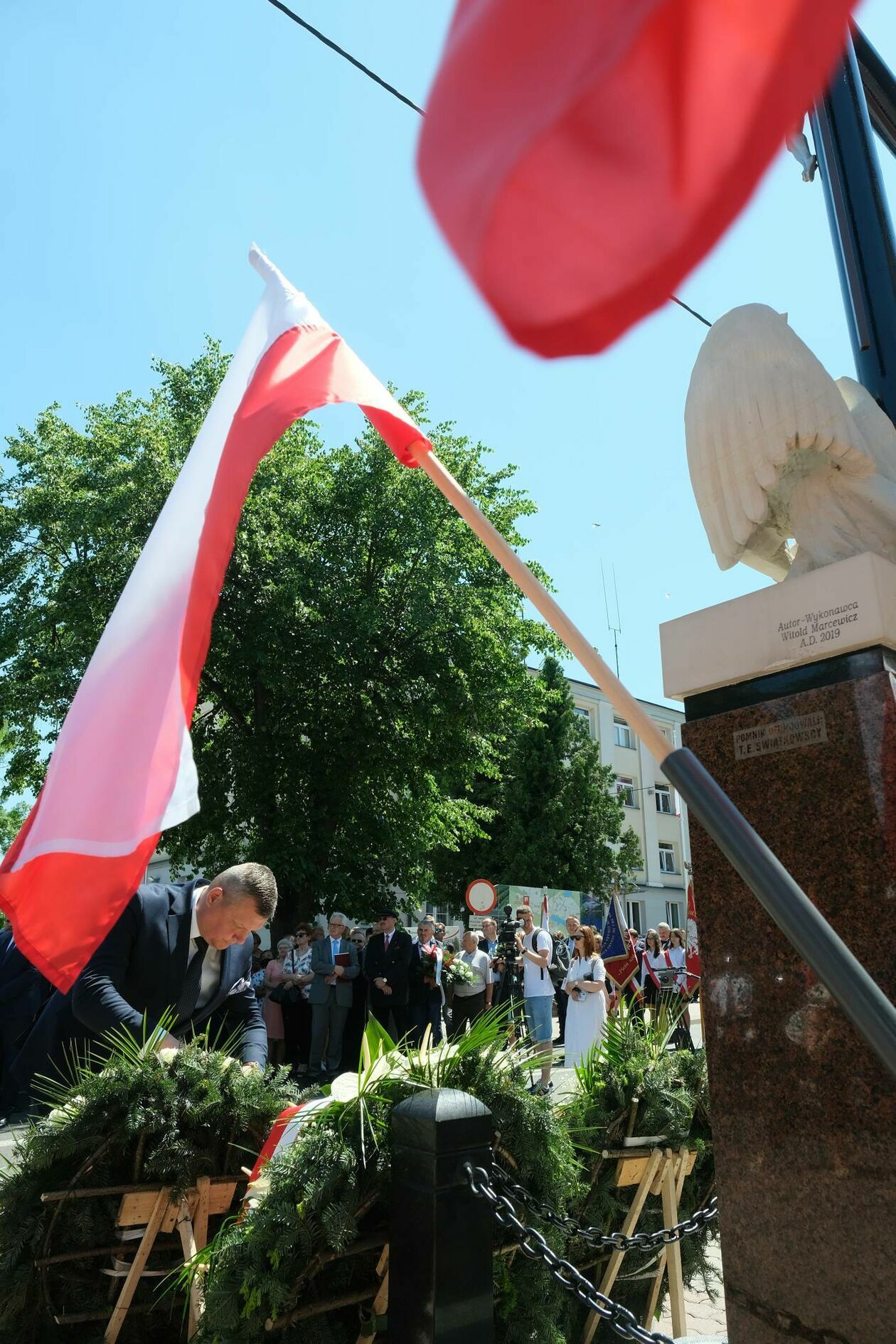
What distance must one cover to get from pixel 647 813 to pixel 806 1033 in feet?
152

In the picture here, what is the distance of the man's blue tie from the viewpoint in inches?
186

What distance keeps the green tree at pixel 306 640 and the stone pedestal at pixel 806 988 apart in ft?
57.8

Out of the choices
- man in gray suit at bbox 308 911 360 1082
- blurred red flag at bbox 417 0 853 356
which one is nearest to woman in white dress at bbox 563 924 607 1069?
man in gray suit at bbox 308 911 360 1082

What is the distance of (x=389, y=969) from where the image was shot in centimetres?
1277

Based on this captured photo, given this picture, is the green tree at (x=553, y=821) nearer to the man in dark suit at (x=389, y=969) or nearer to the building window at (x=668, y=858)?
the building window at (x=668, y=858)

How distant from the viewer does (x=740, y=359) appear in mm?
3645

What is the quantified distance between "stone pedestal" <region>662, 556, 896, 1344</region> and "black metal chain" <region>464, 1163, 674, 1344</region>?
466 mm

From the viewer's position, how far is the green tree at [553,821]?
41.5 meters

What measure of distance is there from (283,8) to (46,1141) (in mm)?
4914

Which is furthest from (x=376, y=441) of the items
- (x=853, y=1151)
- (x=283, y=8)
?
(x=853, y=1151)

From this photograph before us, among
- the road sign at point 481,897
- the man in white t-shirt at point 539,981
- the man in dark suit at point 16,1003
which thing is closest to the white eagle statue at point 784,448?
the man in dark suit at point 16,1003

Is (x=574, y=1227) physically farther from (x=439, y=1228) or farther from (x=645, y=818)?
(x=645, y=818)

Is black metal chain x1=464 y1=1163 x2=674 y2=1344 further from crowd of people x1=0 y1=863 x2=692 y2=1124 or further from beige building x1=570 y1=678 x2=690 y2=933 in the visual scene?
beige building x1=570 y1=678 x2=690 y2=933

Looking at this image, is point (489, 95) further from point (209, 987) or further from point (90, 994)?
point (209, 987)
